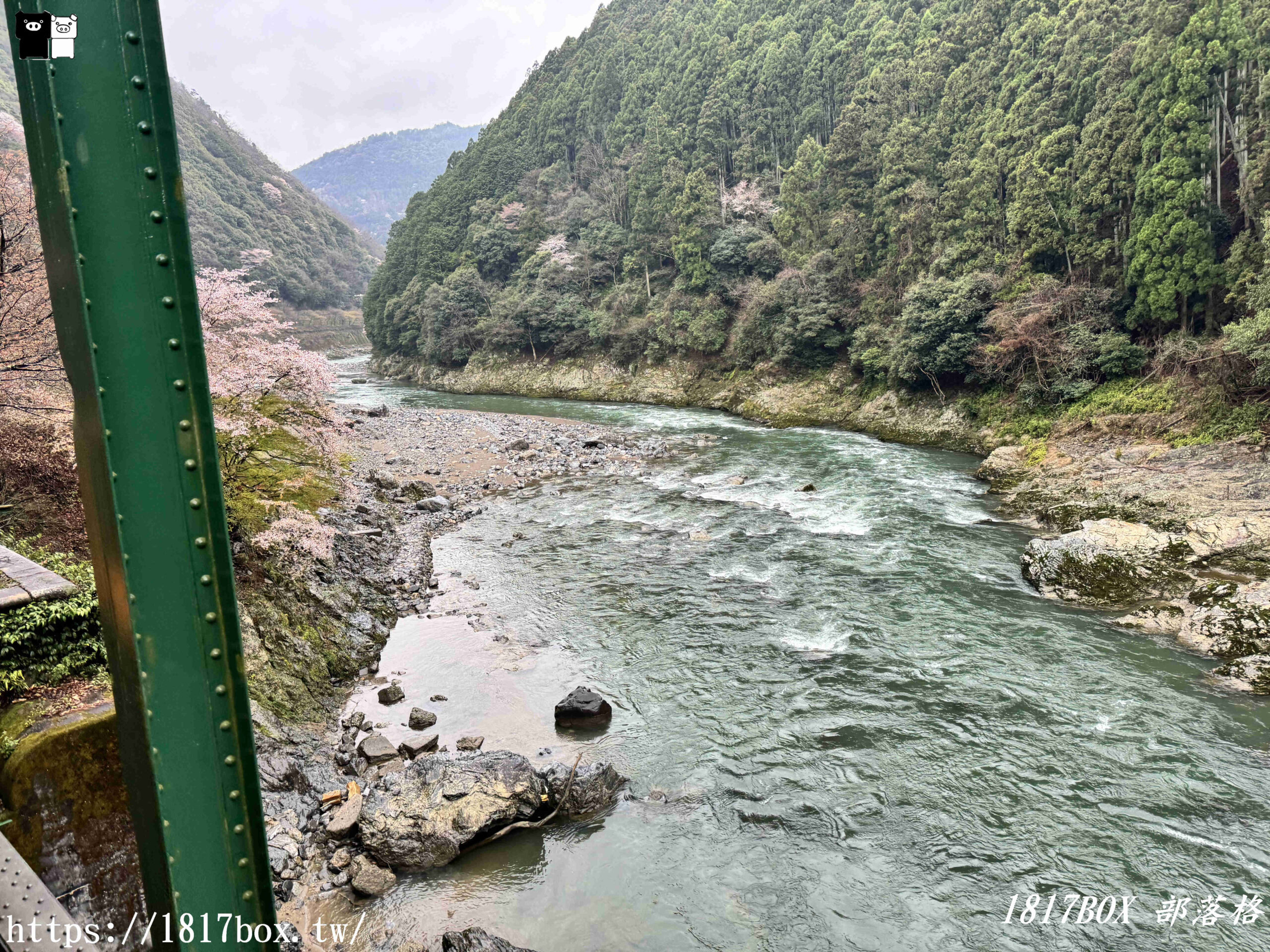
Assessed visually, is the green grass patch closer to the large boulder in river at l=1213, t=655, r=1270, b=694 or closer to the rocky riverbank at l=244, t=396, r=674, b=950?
the large boulder in river at l=1213, t=655, r=1270, b=694

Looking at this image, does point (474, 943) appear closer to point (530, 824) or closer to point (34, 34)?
point (530, 824)

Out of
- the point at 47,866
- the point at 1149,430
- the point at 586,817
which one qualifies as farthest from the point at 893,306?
the point at 47,866

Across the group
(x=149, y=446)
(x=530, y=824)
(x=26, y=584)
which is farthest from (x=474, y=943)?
(x=149, y=446)

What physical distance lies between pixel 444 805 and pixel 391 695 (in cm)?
276

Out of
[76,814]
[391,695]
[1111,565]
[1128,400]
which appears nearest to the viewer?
[76,814]

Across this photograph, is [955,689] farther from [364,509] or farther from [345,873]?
[364,509]

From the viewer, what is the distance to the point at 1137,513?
42.3 feet

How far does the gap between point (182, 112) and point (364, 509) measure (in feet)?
292

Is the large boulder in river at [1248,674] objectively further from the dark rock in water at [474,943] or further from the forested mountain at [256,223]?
the forested mountain at [256,223]

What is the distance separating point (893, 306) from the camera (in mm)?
26156

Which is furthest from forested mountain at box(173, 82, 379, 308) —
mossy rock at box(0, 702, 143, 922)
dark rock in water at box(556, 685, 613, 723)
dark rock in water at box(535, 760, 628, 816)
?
mossy rock at box(0, 702, 143, 922)

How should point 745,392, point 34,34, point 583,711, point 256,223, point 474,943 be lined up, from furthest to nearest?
point 256,223 → point 745,392 → point 583,711 → point 474,943 → point 34,34

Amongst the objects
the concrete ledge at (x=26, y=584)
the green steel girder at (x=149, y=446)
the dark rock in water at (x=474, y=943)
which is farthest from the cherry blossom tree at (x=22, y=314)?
the green steel girder at (x=149, y=446)

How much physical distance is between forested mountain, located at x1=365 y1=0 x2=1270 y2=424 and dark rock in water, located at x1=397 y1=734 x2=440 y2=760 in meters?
17.0
